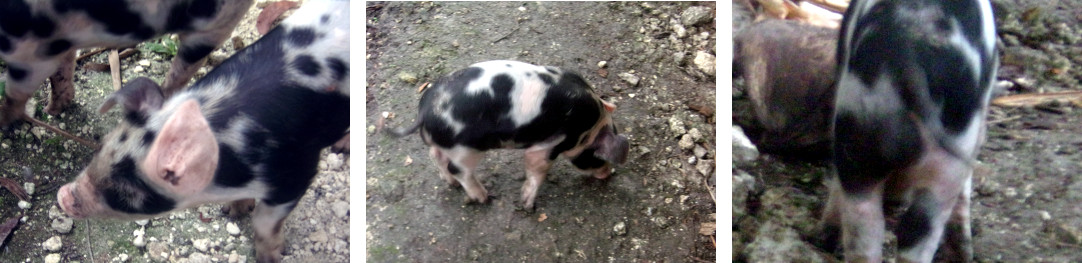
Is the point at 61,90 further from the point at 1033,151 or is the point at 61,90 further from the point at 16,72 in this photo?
the point at 1033,151

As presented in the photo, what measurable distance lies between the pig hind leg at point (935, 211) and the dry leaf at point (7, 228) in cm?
172

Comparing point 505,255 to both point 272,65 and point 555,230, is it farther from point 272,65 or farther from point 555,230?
point 272,65

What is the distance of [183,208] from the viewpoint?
1.46 meters

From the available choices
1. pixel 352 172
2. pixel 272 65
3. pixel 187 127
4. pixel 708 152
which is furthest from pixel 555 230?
pixel 187 127

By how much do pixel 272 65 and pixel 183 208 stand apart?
374 mm

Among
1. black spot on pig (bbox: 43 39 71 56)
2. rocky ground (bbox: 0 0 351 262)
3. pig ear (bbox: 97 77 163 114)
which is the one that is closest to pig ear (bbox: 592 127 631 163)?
rocky ground (bbox: 0 0 351 262)

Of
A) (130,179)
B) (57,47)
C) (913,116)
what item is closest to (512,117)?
(130,179)

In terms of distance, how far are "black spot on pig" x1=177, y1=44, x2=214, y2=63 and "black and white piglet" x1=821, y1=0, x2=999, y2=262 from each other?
53.2 inches

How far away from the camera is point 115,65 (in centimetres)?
144

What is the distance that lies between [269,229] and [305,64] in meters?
0.41

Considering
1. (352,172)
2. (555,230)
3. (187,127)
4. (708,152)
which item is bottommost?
(555,230)

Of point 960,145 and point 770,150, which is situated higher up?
point 960,145

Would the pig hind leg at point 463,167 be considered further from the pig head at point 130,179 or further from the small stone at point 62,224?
the small stone at point 62,224

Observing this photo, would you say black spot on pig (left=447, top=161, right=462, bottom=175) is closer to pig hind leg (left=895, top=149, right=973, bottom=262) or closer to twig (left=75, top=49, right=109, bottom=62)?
twig (left=75, top=49, right=109, bottom=62)
